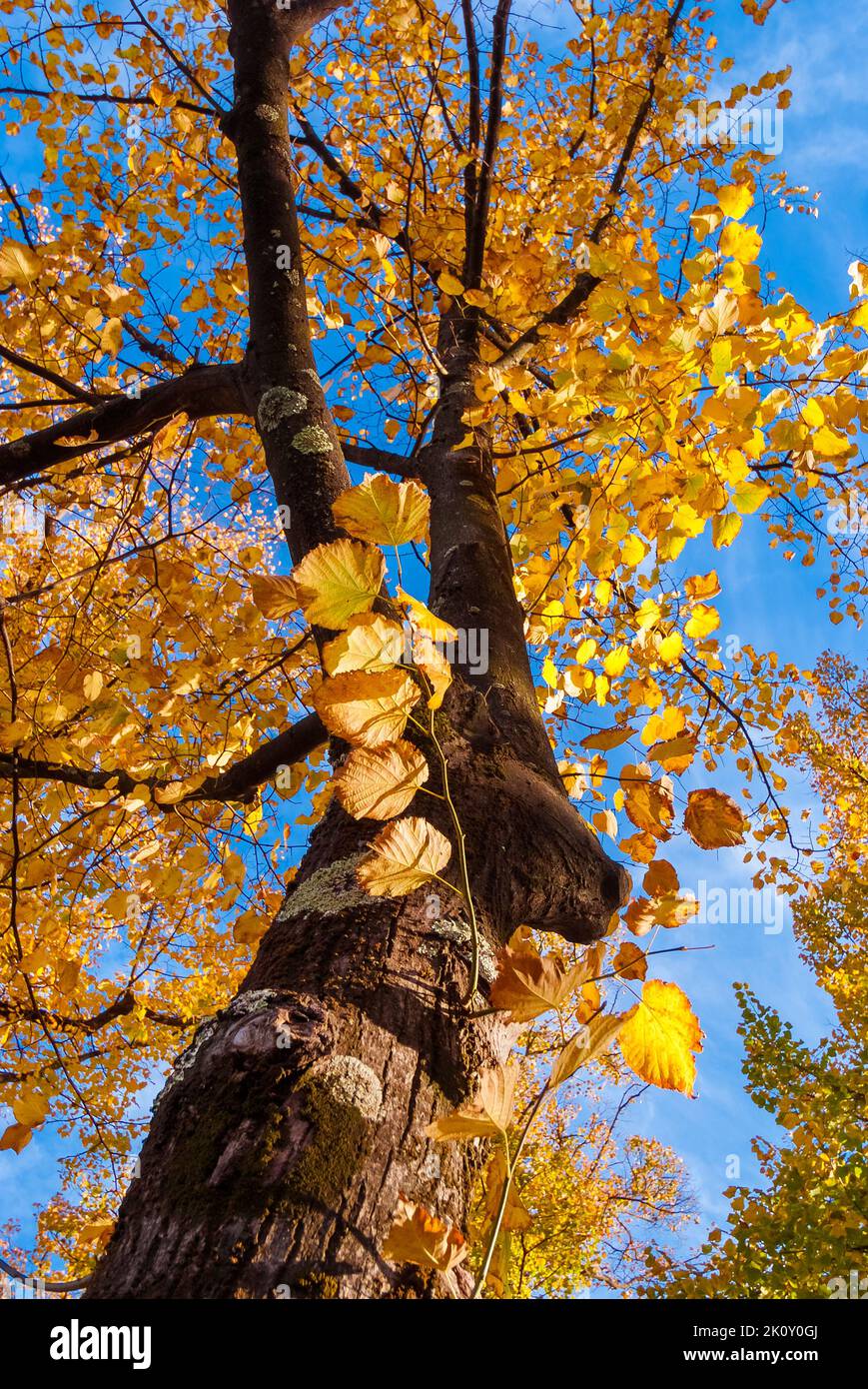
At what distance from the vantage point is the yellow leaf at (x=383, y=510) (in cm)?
88

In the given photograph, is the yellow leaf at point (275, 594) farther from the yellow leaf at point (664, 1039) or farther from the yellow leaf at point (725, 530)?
the yellow leaf at point (725, 530)

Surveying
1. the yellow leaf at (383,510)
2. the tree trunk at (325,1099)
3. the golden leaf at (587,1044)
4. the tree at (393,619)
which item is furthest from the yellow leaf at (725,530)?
the golden leaf at (587,1044)

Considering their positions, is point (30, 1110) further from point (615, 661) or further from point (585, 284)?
point (585, 284)

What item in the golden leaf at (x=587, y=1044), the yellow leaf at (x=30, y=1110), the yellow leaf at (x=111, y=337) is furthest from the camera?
the yellow leaf at (x=111, y=337)

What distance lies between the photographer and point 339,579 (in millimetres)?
882

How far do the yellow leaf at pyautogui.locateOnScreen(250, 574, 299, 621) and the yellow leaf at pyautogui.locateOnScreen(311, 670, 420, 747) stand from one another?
7.9 inches

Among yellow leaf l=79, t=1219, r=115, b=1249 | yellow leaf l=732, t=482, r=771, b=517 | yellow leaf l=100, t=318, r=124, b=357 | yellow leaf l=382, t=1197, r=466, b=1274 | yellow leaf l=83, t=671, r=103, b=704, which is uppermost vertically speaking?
yellow leaf l=100, t=318, r=124, b=357

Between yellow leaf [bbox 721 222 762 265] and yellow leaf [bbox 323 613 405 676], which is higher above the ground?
yellow leaf [bbox 721 222 762 265]

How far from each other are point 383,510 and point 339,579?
0.33ft

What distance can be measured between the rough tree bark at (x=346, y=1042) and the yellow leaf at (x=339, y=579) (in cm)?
38

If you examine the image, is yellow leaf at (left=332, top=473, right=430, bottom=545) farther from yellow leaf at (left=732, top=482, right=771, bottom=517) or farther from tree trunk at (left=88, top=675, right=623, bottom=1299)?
yellow leaf at (left=732, top=482, right=771, bottom=517)

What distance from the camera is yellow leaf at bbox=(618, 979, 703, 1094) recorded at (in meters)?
0.83

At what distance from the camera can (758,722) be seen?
4824 millimetres

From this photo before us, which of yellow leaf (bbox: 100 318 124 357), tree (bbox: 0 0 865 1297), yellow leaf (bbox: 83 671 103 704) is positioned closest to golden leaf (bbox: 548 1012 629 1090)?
tree (bbox: 0 0 865 1297)
